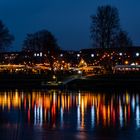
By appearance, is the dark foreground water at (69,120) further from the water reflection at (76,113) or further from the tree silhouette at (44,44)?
the tree silhouette at (44,44)

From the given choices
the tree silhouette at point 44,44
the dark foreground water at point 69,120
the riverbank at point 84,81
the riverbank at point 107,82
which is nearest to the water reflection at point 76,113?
the dark foreground water at point 69,120

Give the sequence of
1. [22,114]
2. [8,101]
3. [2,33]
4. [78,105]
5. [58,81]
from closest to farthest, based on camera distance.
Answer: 1. [22,114]
2. [78,105]
3. [8,101]
4. [58,81]
5. [2,33]

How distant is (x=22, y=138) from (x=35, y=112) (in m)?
18.1

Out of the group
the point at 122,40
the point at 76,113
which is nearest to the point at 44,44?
the point at 122,40

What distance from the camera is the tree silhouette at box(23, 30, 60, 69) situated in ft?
481

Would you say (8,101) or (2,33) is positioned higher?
(2,33)

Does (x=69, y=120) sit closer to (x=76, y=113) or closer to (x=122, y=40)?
(x=76, y=113)

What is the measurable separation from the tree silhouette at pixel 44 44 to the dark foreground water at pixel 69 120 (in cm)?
7646

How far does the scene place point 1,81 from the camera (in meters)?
113

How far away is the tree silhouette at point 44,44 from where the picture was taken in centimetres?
14650

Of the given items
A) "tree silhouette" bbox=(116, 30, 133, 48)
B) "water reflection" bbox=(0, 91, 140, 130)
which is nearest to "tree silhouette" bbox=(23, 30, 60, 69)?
"tree silhouette" bbox=(116, 30, 133, 48)

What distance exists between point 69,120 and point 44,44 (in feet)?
321

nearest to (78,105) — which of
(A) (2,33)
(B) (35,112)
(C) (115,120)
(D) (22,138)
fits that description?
(B) (35,112)

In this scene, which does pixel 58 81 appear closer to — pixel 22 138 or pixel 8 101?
pixel 8 101
